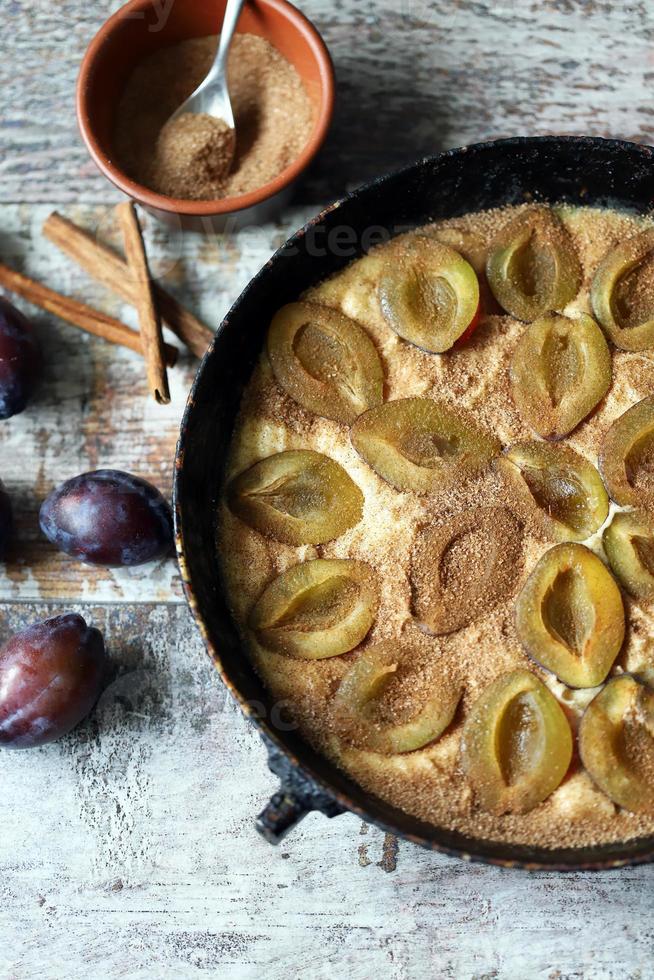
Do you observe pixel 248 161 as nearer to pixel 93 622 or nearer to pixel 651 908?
pixel 93 622

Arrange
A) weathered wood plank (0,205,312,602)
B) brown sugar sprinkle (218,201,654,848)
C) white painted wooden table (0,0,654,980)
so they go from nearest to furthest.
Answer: brown sugar sprinkle (218,201,654,848) → white painted wooden table (0,0,654,980) → weathered wood plank (0,205,312,602)

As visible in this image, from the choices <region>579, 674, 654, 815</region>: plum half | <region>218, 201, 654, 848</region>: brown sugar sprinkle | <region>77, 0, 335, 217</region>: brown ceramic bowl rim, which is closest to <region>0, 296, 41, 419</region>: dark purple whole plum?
<region>77, 0, 335, 217</region>: brown ceramic bowl rim

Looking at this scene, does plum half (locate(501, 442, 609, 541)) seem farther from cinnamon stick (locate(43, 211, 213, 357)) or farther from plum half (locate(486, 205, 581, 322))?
cinnamon stick (locate(43, 211, 213, 357))

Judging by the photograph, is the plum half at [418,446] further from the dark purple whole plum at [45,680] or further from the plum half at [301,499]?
the dark purple whole plum at [45,680]

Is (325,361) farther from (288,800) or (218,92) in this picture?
(288,800)

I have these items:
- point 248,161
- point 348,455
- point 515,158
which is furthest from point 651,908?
point 248,161

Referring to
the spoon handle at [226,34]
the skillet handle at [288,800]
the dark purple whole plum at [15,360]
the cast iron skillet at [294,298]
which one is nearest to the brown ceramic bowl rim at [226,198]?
the spoon handle at [226,34]
